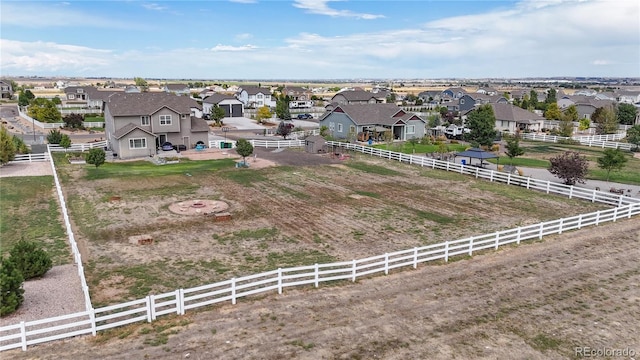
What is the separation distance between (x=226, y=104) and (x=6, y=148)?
51737 millimetres

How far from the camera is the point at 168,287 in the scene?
663 inches

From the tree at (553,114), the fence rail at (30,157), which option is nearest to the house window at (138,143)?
the fence rail at (30,157)

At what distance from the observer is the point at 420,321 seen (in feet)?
46.7

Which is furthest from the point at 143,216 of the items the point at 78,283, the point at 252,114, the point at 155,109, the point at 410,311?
the point at 252,114

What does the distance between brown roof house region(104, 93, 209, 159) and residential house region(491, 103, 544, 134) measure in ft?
148

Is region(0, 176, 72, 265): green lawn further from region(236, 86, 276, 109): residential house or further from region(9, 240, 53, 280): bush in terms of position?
region(236, 86, 276, 109): residential house

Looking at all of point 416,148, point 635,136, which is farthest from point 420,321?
point 635,136

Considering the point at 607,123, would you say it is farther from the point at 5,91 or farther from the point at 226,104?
the point at 5,91

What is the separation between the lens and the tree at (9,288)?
1412 centimetres

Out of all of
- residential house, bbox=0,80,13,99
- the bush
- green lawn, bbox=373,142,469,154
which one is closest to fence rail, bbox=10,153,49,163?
the bush

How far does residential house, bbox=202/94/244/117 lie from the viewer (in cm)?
A: 8750

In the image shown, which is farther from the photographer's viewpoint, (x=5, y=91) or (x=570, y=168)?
(x=5, y=91)

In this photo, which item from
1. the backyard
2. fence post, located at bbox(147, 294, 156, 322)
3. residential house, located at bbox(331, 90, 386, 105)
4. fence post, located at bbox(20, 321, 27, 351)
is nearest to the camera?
fence post, located at bbox(20, 321, 27, 351)

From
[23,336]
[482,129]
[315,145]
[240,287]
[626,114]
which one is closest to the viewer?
[23,336]
